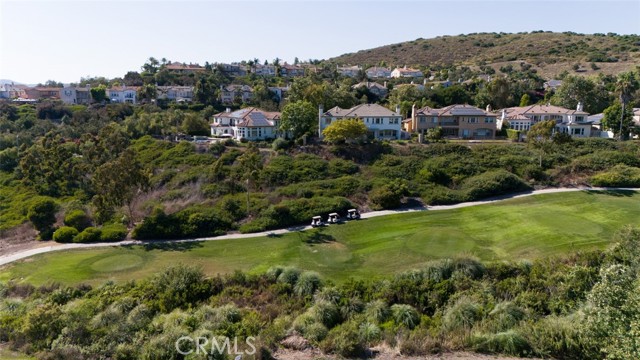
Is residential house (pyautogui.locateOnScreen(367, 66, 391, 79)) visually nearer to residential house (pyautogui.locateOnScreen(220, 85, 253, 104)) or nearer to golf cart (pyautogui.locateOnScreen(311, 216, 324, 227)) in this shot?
residential house (pyautogui.locateOnScreen(220, 85, 253, 104))

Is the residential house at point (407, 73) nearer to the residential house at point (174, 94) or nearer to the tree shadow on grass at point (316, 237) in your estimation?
the residential house at point (174, 94)

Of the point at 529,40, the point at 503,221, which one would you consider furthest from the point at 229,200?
the point at 529,40

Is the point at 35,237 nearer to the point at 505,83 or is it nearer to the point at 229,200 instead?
the point at 229,200

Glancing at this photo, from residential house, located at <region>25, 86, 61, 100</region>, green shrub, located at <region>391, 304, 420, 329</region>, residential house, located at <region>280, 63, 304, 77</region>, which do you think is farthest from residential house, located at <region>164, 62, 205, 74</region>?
green shrub, located at <region>391, 304, 420, 329</region>

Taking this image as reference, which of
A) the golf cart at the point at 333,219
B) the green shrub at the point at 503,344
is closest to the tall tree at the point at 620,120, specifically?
the golf cart at the point at 333,219

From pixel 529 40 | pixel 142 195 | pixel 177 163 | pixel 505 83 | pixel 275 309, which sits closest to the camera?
pixel 275 309
